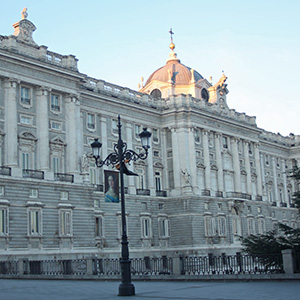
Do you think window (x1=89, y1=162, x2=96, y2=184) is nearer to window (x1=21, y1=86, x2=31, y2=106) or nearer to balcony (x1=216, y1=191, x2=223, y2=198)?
window (x1=21, y1=86, x2=31, y2=106)

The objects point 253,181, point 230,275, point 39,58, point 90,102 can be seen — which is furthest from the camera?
point 253,181

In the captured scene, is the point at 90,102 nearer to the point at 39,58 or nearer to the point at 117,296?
the point at 39,58

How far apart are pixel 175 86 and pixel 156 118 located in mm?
7835

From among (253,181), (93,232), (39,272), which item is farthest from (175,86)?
(39,272)

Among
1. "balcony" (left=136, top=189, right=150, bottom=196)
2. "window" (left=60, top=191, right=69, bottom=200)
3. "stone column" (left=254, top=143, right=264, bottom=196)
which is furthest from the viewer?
"stone column" (left=254, top=143, right=264, bottom=196)

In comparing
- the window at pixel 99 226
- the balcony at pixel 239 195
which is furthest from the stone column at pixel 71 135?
the balcony at pixel 239 195

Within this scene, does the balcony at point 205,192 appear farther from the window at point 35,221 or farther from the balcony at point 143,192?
the window at point 35,221

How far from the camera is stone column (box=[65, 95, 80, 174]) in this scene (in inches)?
1923

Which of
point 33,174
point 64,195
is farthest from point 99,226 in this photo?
point 33,174

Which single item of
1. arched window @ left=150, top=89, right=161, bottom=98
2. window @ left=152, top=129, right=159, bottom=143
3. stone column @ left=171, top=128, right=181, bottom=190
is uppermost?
arched window @ left=150, top=89, right=161, bottom=98

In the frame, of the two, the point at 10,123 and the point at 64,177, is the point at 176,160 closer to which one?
the point at 64,177

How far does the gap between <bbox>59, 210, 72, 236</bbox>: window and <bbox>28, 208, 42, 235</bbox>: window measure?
2.17 meters

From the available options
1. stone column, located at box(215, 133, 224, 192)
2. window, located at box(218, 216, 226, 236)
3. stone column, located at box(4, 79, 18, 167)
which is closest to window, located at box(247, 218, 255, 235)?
window, located at box(218, 216, 226, 236)

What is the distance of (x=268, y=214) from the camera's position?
76.5 m
